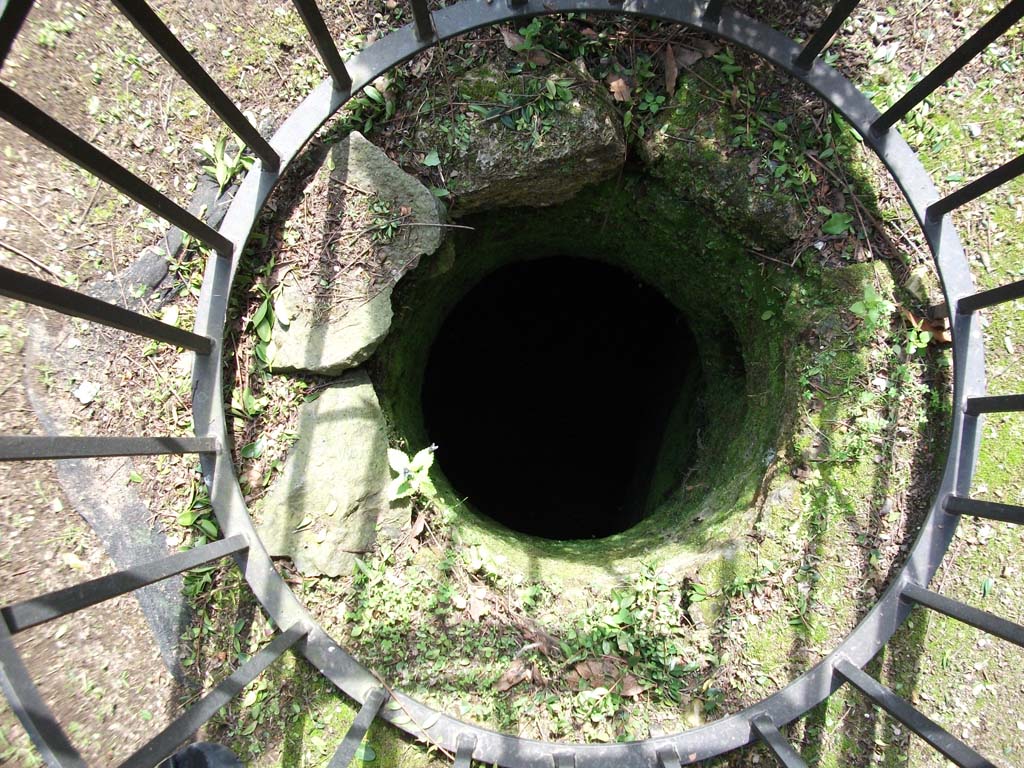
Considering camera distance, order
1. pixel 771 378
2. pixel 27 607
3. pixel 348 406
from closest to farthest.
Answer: pixel 27 607 < pixel 348 406 < pixel 771 378

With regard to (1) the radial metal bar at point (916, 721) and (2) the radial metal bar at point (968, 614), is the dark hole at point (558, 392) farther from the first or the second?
(1) the radial metal bar at point (916, 721)

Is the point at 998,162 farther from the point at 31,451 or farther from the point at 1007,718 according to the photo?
the point at 31,451

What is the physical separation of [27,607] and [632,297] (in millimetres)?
4325

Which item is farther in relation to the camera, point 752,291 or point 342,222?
point 752,291

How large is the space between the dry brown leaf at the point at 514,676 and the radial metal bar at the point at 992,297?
2.20 m

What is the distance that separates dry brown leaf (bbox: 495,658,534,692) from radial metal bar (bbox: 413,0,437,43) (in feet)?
8.24

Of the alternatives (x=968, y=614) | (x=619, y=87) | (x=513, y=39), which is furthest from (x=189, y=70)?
(x=968, y=614)

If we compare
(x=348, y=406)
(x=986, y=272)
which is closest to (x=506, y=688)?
(x=348, y=406)

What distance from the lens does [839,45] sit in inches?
107

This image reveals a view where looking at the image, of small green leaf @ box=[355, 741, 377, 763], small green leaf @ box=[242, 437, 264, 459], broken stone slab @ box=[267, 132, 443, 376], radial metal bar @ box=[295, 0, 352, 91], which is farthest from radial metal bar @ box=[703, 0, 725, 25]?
small green leaf @ box=[355, 741, 377, 763]

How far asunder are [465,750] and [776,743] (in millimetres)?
→ 1128

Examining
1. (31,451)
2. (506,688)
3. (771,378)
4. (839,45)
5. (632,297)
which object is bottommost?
(506,688)

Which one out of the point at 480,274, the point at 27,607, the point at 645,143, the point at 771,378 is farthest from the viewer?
the point at 480,274

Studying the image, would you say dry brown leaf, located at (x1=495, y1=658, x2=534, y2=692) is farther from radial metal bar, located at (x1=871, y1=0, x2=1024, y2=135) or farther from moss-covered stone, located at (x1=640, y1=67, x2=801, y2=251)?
radial metal bar, located at (x1=871, y1=0, x2=1024, y2=135)
